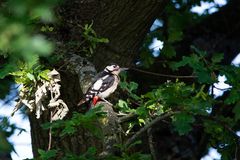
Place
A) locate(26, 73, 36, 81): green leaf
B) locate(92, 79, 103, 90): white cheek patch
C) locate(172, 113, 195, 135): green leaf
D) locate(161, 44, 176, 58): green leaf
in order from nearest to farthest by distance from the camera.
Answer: locate(172, 113, 195, 135): green leaf → locate(26, 73, 36, 81): green leaf → locate(92, 79, 103, 90): white cheek patch → locate(161, 44, 176, 58): green leaf

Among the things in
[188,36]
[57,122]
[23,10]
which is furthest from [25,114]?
[23,10]

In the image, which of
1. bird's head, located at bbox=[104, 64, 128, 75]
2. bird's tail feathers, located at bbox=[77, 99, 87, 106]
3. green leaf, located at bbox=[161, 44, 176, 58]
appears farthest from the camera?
green leaf, located at bbox=[161, 44, 176, 58]

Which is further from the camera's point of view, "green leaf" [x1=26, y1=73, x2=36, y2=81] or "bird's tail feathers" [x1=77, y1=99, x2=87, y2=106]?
"bird's tail feathers" [x1=77, y1=99, x2=87, y2=106]

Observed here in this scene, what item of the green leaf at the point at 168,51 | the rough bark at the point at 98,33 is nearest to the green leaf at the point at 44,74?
the rough bark at the point at 98,33

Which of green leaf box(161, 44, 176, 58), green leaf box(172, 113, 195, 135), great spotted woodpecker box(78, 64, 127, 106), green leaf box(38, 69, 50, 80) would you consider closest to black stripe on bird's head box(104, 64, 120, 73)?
great spotted woodpecker box(78, 64, 127, 106)

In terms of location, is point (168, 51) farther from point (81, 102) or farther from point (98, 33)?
point (81, 102)

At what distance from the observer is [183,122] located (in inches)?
141

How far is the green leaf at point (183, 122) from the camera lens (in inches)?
140

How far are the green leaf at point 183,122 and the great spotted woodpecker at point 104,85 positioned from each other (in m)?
0.61

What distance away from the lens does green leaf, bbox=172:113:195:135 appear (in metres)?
3.56

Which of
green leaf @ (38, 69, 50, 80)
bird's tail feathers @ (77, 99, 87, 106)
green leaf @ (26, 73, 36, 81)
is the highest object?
bird's tail feathers @ (77, 99, 87, 106)

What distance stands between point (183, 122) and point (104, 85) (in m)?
0.80

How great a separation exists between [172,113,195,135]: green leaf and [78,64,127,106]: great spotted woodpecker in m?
0.61

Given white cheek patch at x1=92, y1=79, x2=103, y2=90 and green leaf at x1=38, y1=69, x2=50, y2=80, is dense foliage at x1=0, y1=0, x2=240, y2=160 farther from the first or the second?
white cheek patch at x1=92, y1=79, x2=103, y2=90
